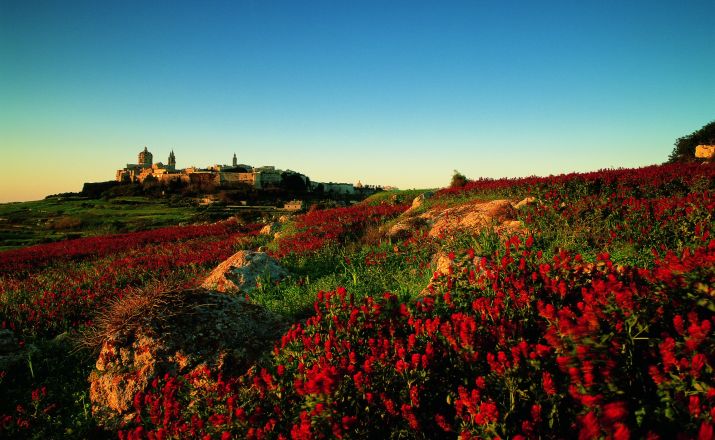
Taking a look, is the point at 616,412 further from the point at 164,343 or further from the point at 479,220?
the point at 479,220

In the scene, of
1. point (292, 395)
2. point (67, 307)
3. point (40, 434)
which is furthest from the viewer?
point (67, 307)

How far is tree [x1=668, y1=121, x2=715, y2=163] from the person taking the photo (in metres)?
35.7

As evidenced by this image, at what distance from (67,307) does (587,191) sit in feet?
52.8

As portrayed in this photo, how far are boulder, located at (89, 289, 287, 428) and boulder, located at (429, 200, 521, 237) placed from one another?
628 cm

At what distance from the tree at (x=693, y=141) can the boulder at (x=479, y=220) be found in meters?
36.0

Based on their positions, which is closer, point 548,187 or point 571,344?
point 571,344

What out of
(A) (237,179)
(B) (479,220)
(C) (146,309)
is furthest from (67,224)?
(A) (237,179)

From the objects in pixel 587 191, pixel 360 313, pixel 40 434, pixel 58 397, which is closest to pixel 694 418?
pixel 360 313

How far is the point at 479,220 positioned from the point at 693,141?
41.9m

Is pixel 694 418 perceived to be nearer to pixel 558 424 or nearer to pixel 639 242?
pixel 558 424

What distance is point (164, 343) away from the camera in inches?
189

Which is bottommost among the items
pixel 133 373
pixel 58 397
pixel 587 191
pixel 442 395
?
pixel 58 397

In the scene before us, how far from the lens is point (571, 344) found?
2.31 m

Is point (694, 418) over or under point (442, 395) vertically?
over
